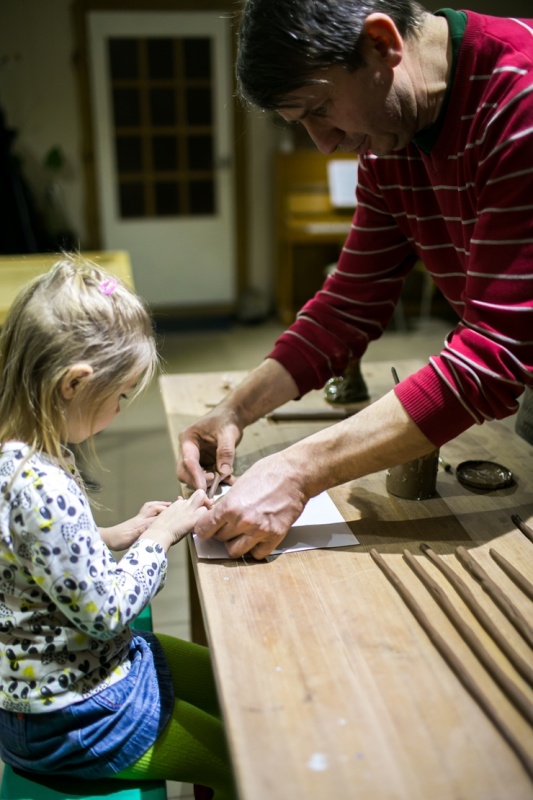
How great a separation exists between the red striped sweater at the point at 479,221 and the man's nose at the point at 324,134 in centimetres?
17

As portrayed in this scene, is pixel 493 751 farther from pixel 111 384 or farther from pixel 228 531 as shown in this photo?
pixel 111 384

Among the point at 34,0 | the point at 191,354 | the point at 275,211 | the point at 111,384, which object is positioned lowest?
the point at 191,354

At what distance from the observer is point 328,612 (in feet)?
3.37

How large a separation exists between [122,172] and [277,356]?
14.4 ft

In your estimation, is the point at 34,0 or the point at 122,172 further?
the point at 122,172

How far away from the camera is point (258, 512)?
116 centimetres

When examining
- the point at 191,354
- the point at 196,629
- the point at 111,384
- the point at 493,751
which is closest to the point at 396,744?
the point at 493,751

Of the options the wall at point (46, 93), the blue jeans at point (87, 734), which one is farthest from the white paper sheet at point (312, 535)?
the wall at point (46, 93)

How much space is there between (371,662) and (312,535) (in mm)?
329

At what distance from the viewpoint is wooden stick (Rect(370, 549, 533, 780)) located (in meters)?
0.79

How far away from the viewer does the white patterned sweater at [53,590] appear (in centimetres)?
100

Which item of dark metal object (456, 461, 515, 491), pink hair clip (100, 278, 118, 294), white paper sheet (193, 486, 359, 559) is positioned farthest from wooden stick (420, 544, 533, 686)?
pink hair clip (100, 278, 118, 294)

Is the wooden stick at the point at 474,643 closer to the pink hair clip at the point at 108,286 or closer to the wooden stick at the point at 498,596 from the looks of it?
the wooden stick at the point at 498,596

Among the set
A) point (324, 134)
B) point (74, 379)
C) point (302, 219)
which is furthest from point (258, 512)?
point (302, 219)
